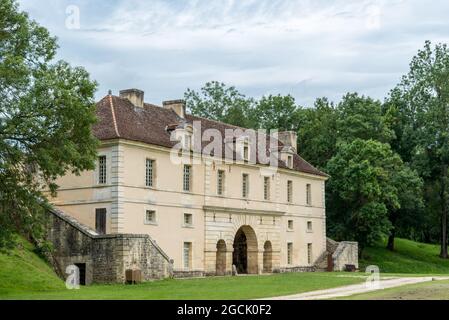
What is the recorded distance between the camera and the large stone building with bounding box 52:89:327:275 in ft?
129

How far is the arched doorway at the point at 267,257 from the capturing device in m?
50.1

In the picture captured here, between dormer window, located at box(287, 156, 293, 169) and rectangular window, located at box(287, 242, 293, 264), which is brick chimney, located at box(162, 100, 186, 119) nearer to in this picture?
dormer window, located at box(287, 156, 293, 169)

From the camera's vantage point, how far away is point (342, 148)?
58.5 meters

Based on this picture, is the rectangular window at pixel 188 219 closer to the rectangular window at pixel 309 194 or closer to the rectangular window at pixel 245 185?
the rectangular window at pixel 245 185

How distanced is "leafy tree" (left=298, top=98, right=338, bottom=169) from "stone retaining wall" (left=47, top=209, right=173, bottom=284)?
2876 cm

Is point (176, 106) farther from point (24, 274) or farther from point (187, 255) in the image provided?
point (24, 274)

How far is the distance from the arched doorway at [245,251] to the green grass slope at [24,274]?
16.2 m

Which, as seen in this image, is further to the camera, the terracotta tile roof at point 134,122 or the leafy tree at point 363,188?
the leafy tree at point 363,188

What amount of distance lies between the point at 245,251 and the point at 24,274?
67.2 feet

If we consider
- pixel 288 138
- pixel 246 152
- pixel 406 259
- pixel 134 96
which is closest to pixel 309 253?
pixel 288 138

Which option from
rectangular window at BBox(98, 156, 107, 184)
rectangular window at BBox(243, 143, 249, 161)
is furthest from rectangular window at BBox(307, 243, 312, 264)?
rectangular window at BBox(98, 156, 107, 184)

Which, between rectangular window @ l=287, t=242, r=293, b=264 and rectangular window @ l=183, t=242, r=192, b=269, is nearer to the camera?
rectangular window @ l=183, t=242, r=192, b=269

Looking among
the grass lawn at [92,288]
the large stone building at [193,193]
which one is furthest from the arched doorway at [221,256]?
the grass lawn at [92,288]
